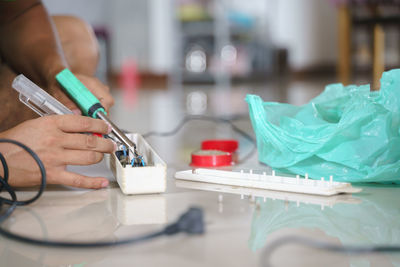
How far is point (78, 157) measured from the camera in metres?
0.72

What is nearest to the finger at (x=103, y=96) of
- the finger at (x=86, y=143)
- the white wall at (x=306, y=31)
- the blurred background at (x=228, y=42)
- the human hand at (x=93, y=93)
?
the human hand at (x=93, y=93)

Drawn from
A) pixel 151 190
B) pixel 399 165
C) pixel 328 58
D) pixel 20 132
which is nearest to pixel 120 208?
pixel 151 190

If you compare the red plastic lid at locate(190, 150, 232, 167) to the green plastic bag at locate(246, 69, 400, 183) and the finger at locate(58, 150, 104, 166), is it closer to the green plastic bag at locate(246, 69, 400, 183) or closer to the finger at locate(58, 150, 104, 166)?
the green plastic bag at locate(246, 69, 400, 183)

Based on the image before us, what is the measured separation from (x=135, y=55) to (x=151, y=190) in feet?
14.7

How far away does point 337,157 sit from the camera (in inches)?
32.4

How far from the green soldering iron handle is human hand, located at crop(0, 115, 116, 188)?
79 millimetres

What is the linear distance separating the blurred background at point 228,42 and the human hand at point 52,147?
2831mm

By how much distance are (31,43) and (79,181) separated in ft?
1.52

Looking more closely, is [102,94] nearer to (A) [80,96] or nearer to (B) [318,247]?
(A) [80,96]

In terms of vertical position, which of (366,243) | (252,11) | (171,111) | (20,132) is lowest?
(366,243)

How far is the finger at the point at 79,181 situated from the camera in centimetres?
71

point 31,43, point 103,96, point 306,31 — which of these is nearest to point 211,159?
point 103,96

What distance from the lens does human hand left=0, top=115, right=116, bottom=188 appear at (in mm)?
697

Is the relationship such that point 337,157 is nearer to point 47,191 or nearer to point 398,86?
point 398,86
